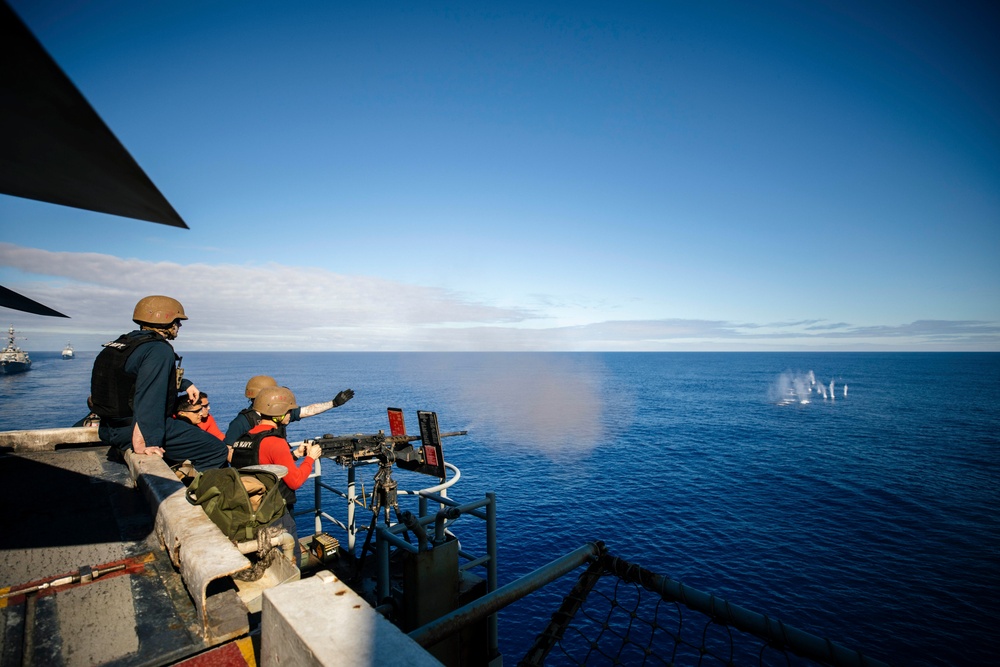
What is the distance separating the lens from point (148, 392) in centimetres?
486

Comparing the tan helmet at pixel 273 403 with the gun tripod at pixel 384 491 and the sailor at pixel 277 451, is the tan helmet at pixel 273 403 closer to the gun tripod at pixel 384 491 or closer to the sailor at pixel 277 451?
the sailor at pixel 277 451

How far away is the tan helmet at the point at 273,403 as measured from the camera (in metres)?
7.96

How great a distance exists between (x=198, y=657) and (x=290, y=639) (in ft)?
4.32

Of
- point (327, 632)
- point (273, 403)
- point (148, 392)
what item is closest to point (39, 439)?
point (273, 403)

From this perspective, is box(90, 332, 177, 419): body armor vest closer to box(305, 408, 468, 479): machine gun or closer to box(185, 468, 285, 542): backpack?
box(185, 468, 285, 542): backpack

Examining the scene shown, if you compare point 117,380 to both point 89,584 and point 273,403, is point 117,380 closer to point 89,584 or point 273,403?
point 89,584

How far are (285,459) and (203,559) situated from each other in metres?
4.04

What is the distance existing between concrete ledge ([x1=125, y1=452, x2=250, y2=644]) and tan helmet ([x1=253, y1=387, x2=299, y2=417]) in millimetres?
2985

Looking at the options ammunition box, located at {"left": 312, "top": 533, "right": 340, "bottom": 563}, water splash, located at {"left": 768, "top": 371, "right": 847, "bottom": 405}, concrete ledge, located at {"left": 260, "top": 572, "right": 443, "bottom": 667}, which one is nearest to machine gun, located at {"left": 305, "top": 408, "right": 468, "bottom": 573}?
ammunition box, located at {"left": 312, "top": 533, "right": 340, "bottom": 563}

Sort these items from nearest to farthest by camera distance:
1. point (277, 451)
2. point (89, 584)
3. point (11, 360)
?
1. point (89, 584)
2. point (277, 451)
3. point (11, 360)

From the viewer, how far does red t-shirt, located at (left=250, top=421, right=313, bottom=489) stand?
23.2 ft

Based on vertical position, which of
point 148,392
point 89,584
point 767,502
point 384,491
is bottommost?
point 767,502

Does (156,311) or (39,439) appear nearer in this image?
(156,311)

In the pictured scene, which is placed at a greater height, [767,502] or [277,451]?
[277,451]
